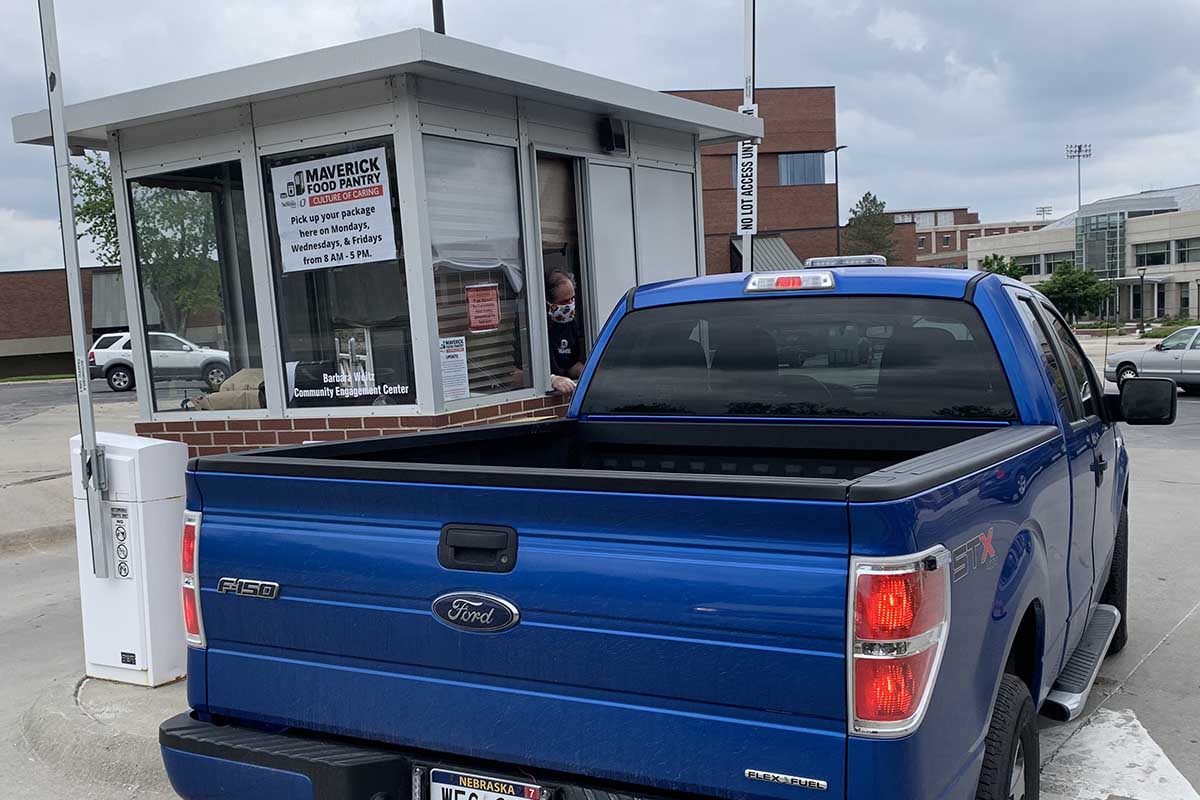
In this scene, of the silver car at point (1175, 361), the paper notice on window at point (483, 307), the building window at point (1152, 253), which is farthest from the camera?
the building window at point (1152, 253)

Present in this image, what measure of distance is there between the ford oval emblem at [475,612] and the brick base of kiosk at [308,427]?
4439 mm

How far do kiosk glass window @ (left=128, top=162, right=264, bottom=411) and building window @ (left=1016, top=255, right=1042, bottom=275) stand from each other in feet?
344

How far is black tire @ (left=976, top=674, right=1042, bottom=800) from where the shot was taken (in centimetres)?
265

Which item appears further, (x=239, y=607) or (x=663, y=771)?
(x=239, y=607)

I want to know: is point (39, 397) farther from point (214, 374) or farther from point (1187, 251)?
point (1187, 251)

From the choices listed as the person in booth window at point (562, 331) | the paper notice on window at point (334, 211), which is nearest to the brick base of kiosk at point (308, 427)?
the person in booth window at point (562, 331)

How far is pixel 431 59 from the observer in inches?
247

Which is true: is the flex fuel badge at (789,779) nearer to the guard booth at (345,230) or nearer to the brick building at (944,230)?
the guard booth at (345,230)

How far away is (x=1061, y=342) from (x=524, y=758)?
3257 millimetres

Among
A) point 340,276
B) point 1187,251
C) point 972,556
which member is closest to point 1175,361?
point 340,276

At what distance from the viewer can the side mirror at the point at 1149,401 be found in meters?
4.55

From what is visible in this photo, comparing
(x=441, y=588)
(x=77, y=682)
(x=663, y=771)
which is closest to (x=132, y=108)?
(x=77, y=682)

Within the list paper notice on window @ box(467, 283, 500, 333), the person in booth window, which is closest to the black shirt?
the person in booth window

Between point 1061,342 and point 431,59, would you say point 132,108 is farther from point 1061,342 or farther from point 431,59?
point 1061,342
